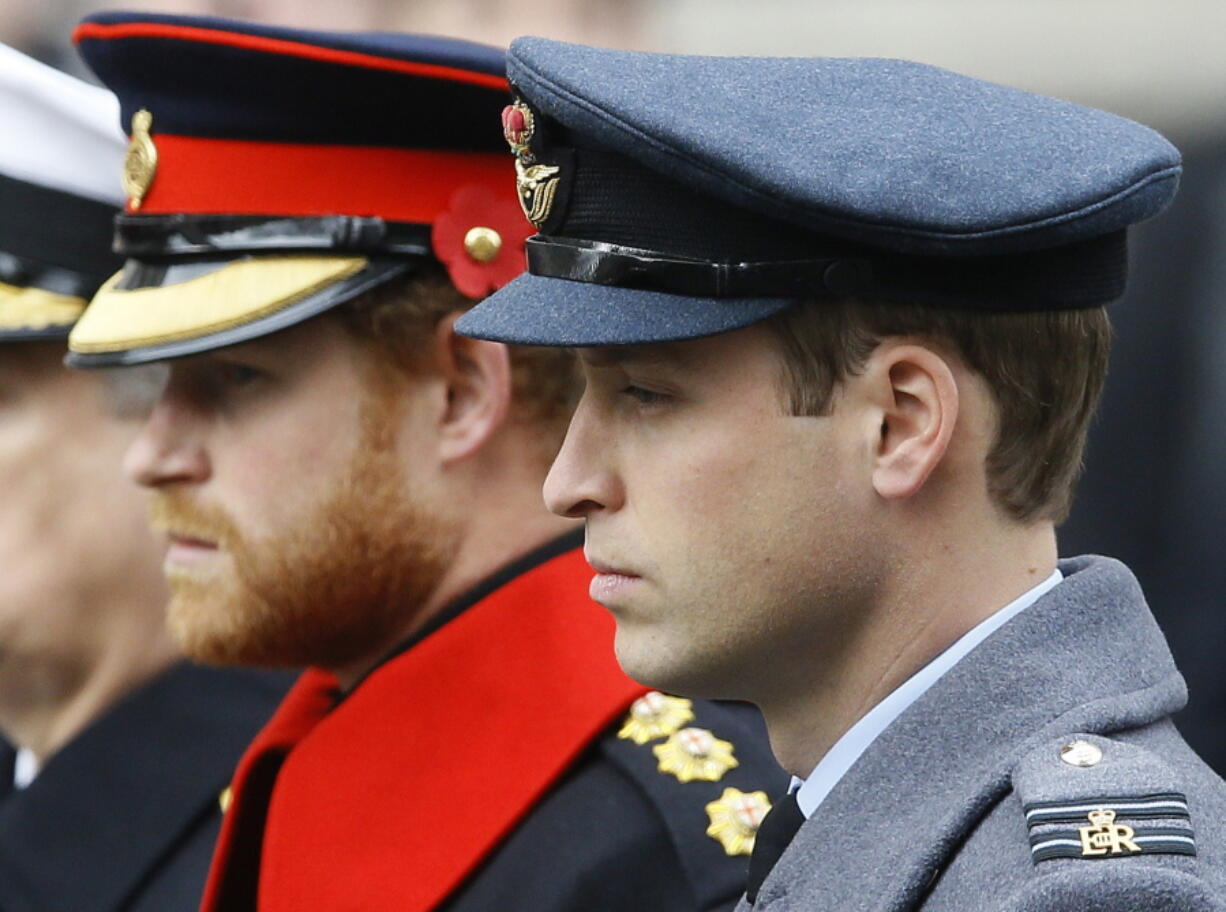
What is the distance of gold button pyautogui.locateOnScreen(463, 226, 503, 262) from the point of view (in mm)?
2902

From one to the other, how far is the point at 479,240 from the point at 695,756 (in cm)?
83

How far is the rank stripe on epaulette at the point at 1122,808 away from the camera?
1661mm

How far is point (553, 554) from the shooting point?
9.57 feet

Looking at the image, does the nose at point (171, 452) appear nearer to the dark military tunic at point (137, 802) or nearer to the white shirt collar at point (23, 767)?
the dark military tunic at point (137, 802)

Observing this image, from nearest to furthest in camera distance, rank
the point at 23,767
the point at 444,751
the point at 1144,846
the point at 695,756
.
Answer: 1. the point at 1144,846
2. the point at 695,756
3. the point at 444,751
4. the point at 23,767

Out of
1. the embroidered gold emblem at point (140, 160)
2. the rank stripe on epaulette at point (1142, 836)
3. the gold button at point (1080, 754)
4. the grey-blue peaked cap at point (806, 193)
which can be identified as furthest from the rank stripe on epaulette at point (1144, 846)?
the embroidered gold emblem at point (140, 160)

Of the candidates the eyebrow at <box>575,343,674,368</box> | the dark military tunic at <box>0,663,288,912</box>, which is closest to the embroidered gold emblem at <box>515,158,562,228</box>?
the eyebrow at <box>575,343,674,368</box>

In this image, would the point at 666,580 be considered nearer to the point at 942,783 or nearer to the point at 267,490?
the point at 942,783

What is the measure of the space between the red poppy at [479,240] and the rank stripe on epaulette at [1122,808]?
144 centimetres

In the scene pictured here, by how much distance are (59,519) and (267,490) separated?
40.4 inches

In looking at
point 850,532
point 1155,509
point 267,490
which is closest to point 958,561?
point 850,532

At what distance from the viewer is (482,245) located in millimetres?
2902

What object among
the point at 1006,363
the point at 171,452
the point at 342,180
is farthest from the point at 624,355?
the point at 171,452

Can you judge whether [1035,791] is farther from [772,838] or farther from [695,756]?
[695,756]
